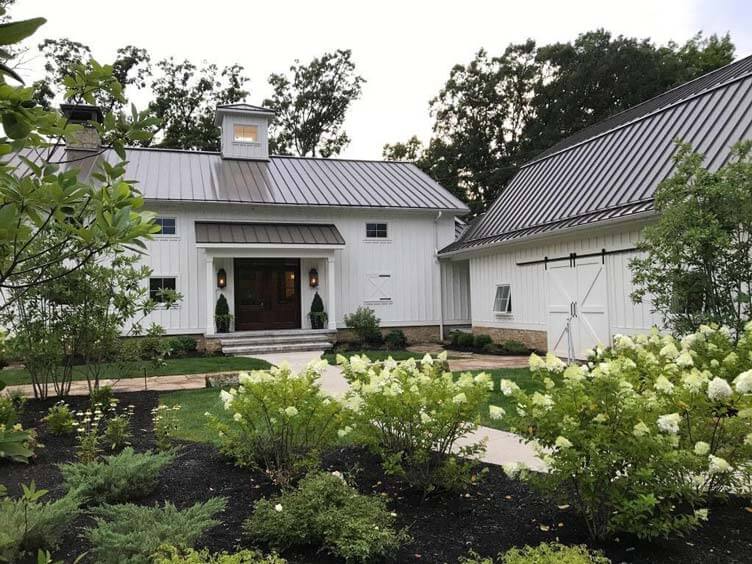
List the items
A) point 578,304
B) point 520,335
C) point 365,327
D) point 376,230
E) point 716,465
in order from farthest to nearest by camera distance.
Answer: point 376,230 < point 365,327 < point 520,335 < point 578,304 < point 716,465

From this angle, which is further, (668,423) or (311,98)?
(311,98)

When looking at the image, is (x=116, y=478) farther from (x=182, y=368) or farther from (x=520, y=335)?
(x=520, y=335)

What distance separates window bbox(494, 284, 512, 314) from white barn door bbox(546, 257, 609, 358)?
1.83m

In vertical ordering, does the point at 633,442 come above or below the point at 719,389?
below

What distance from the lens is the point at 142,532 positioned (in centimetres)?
284

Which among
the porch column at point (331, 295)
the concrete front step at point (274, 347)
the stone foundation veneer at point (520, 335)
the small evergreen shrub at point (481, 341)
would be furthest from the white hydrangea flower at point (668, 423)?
the porch column at point (331, 295)

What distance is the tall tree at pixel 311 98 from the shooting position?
30.6 m

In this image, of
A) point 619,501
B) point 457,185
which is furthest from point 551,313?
point 457,185

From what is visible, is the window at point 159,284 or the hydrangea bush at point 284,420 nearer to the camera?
the hydrangea bush at point 284,420

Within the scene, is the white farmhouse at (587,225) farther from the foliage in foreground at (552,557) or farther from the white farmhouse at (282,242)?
the foliage in foreground at (552,557)

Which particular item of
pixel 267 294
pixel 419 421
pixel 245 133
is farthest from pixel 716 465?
pixel 245 133

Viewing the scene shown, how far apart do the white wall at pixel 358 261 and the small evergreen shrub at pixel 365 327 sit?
2.01 feet

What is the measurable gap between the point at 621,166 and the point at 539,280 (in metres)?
3.14

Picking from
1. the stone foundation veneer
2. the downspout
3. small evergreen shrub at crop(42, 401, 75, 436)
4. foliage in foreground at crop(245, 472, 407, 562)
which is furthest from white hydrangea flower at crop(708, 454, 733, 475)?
the downspout
